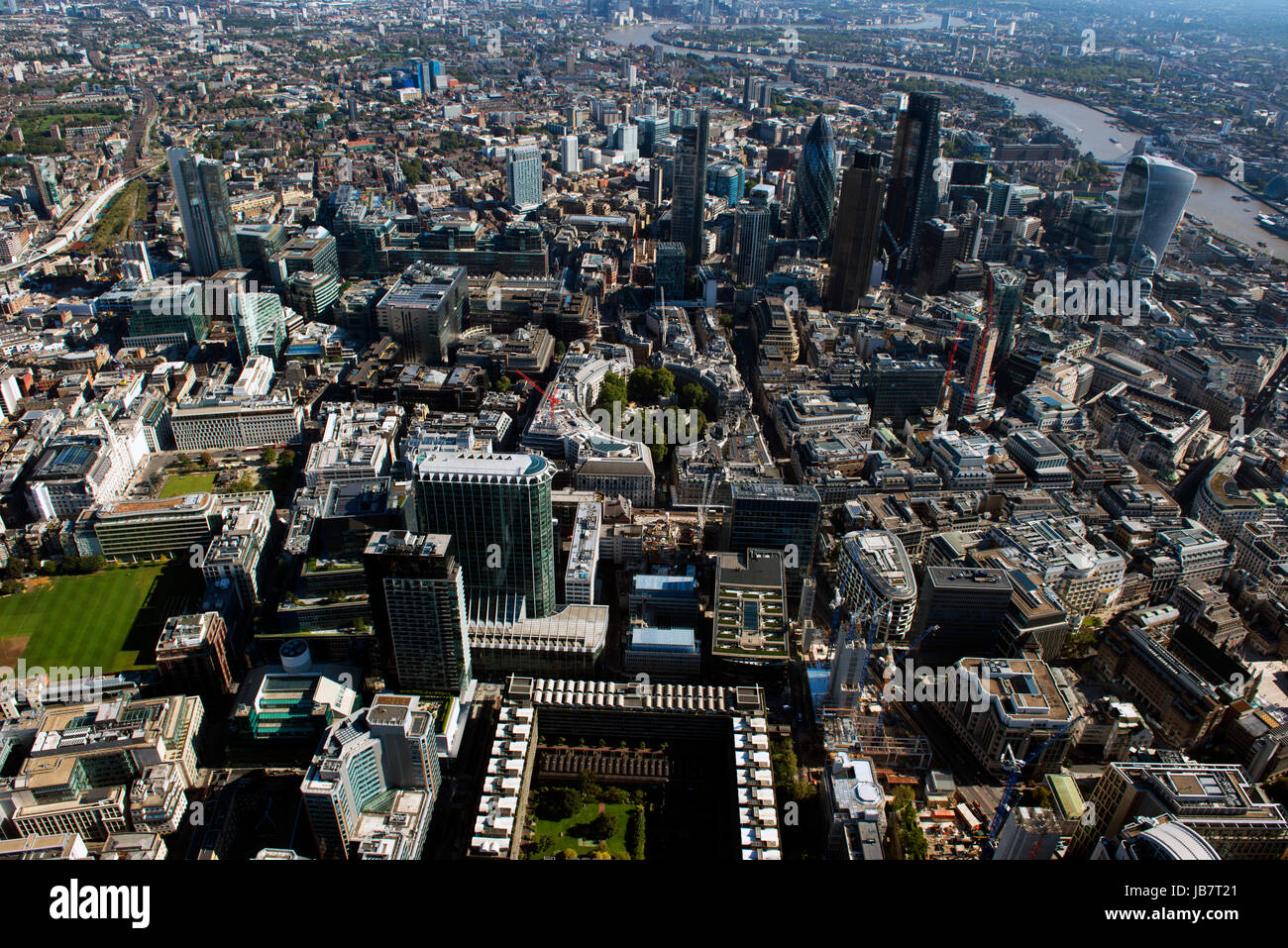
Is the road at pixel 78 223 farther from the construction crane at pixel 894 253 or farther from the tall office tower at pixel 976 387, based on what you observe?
the tall office tower at pixel 976 387

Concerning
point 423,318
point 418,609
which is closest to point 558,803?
point 418,609

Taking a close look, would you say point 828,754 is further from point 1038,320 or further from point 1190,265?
point 1190,265

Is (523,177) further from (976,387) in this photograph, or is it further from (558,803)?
(558,803)

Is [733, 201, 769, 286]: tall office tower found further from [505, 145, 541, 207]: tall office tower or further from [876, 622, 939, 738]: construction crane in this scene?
[876, 622, 939, 738]: construction crane

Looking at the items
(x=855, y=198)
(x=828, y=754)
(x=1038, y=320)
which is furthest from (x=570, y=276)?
(x=828, y=754)

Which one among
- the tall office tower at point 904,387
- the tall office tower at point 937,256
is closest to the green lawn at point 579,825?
the tall office tower at point 904,387

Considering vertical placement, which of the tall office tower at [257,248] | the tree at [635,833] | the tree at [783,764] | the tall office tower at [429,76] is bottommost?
the tree at [635,833]

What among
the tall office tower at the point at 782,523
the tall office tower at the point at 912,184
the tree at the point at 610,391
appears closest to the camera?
the tall office tower at the point at 782,523
